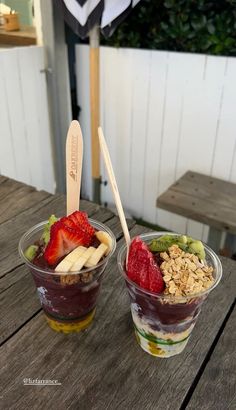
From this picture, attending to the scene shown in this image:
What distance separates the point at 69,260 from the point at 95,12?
4.89 ft

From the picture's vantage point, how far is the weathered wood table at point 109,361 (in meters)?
0.54

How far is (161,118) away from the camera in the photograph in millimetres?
2086

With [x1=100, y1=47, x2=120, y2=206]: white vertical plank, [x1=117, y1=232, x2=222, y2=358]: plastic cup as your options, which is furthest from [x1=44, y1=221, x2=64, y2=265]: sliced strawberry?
[x1=100, y1=47, x2=120, y2=206]: white vertical plank

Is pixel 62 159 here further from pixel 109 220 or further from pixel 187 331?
pixel 187 331

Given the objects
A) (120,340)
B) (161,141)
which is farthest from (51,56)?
(120,340)

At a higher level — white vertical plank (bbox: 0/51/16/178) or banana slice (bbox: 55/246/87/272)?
banana slice (bbox: 55/246/87/272)

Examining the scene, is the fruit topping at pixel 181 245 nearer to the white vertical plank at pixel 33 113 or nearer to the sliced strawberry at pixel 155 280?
the sliced strawberry at pixel 155 280

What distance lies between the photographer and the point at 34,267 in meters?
0.58

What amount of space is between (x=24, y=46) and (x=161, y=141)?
0.95 metres

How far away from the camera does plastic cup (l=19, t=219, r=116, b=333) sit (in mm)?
579

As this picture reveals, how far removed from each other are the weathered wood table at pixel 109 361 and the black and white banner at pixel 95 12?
1.38 meters

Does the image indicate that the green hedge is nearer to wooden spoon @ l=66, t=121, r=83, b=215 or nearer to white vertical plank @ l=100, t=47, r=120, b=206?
white vertical plank @ l=100, t=47, r=120, b=206

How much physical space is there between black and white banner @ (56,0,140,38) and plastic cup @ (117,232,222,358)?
1424 mm

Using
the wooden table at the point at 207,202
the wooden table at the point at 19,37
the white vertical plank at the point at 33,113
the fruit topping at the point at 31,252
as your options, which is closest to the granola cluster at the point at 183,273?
the fruit topping at the point at 31,252
